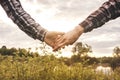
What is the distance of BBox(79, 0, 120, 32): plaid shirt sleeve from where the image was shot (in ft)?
16.2

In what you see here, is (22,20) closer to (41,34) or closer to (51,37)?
Answer: (41,34)

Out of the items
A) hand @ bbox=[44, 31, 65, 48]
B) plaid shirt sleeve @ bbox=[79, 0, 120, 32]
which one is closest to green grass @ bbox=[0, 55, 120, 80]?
hand @ bbox=[44, 31, 65, 48]

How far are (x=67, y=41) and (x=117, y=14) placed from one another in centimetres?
73

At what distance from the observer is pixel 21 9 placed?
16.4 ft

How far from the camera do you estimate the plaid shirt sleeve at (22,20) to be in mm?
4977

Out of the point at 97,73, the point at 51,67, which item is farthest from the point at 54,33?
the point at 97,73

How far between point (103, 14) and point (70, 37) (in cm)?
51

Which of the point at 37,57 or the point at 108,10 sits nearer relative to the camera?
the point at 108,10

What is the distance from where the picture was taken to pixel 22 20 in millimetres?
4996

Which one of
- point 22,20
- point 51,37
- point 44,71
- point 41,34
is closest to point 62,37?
point 51,37

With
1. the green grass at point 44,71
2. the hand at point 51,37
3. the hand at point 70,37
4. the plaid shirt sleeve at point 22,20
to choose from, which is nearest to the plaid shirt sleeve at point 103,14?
the hand at point 70,37

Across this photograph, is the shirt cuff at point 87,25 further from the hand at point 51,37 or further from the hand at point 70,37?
the hand at point 51,37

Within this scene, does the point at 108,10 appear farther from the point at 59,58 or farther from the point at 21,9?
the point at 59,58

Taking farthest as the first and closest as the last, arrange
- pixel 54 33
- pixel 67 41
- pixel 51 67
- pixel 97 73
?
pixel 97 73 < pixel 51 67 < pixel 54 33 < pixel 67 41
